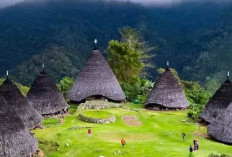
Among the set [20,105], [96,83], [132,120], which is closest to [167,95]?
[132,120]

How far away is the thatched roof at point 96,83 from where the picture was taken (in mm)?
53219

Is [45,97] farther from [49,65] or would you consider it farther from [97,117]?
[49,65]

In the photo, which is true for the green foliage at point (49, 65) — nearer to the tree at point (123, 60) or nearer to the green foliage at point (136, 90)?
the tree at point (123, 60)

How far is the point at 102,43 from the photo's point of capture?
171125mm

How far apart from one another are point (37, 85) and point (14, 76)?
251ft

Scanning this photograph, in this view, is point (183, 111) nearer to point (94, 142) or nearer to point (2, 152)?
point (94, 142)

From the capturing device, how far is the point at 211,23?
Result: 560 ft

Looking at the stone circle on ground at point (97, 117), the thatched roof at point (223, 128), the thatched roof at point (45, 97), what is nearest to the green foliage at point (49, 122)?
the thatched roof at point (45, 97)

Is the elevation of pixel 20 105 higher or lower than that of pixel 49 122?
higher

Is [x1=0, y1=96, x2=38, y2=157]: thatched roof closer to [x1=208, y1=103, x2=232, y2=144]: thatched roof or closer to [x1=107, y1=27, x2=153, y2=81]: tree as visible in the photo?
[x1=208, y1=103, x2=232, y2=144]: thatched roof

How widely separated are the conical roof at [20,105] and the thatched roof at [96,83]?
13214 mm

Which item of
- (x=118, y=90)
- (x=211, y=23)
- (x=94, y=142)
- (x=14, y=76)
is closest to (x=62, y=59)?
(x=14, y=76)

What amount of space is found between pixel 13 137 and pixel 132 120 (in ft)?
57.6

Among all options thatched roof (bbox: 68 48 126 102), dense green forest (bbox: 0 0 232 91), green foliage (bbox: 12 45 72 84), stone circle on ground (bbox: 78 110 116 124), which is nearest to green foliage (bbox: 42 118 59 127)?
stone circle on ground (bbox: 78 110 116 124)
